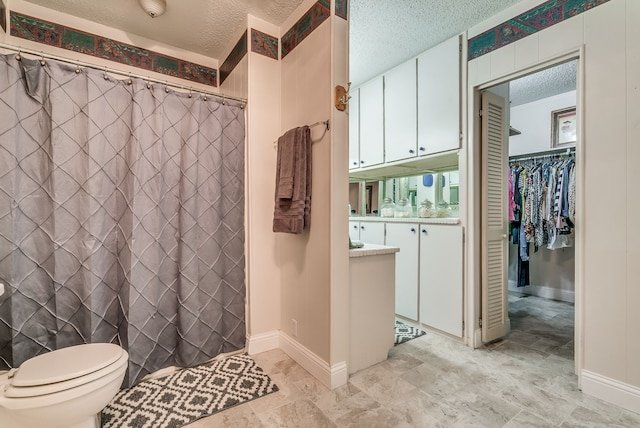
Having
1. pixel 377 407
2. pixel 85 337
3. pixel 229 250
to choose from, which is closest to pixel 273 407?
pixel 377 407

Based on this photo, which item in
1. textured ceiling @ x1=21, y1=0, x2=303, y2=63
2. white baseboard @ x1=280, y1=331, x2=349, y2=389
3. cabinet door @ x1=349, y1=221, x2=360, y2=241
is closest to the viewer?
white baseboard @ x1=280, y1=331, x2=349, y2=389

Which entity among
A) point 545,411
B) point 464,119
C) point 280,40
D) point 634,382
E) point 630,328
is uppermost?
point 280,40

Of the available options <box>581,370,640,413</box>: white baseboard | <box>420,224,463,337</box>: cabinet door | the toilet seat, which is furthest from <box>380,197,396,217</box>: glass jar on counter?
the toilet seat

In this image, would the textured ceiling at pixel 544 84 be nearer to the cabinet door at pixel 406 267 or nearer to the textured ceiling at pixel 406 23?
the textured ceiling at pixel 406 23

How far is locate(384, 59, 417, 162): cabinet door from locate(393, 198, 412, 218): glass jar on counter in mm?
570

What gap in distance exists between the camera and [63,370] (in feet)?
3.92

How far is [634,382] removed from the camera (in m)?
1.52

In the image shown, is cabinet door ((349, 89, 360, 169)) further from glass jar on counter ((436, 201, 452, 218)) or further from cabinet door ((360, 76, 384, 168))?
glass jar on counter ((436, 201, 452, 218))

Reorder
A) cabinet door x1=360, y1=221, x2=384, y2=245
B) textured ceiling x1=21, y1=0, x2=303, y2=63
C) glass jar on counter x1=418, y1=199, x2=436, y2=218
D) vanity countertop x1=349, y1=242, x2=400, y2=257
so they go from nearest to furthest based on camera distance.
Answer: vanity countertop x1=349, y1=242, x2=400, y2=257 < textured ceiling x1=21, y1=0, x2=303, y2=63 < glass jar on counter x1=418, y1=199, x2=436, y2=218 < cabinet door x1=360, y1=221, x2=384, y2=245

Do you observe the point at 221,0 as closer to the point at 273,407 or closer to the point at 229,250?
the point at 229,250

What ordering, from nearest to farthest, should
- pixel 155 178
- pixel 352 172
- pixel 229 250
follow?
1. pixel 155 178
2. pixel 229 250
3. pixel 352 172

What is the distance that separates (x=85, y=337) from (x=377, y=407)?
1.69m

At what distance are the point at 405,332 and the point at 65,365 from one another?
225cm

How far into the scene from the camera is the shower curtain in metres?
1.58
